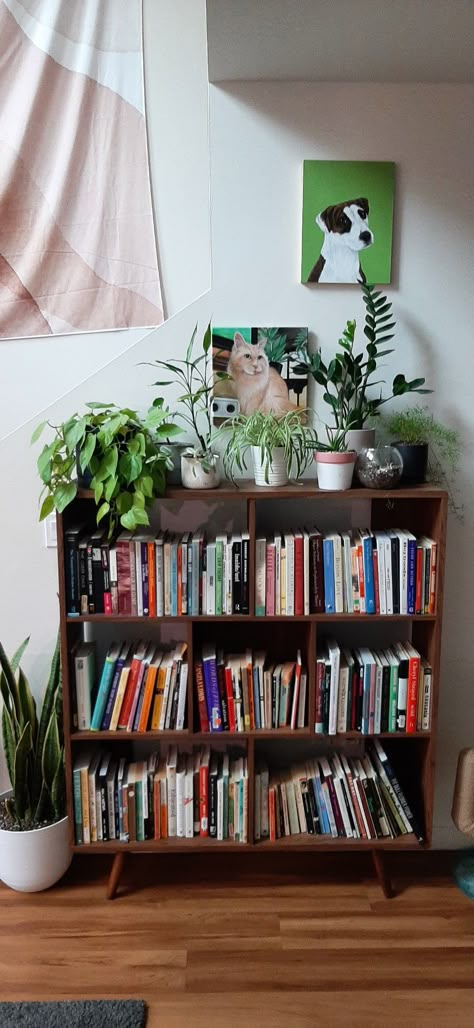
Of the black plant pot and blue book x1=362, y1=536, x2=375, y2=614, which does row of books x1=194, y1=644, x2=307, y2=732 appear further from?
the black plant pot

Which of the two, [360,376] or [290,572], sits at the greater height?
[360,376]

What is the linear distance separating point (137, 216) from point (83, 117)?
0.33 metres

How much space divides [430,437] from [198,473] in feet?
2.41

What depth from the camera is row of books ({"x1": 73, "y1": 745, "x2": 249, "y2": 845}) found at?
2.09 meters

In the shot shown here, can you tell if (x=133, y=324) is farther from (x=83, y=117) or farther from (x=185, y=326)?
(x=83, y=117)

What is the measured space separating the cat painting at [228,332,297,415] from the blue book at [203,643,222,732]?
744 millimetres

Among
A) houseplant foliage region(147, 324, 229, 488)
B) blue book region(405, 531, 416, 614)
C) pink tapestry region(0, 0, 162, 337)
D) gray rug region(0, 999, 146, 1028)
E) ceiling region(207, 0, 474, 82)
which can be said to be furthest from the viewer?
pink tapestry region(0, 0, 162, 337)

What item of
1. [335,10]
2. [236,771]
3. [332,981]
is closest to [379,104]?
[335,10]

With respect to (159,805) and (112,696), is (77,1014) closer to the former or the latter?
(159,805)

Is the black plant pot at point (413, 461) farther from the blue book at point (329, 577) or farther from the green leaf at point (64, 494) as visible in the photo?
the green leaf at point (64, 494)

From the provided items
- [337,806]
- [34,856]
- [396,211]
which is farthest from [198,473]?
[34,856]

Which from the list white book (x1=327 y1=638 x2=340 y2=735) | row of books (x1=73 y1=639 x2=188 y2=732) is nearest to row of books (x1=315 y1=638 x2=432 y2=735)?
white book (x1=327 y1=638 x2=340 y2=735)

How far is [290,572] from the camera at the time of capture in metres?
1.98

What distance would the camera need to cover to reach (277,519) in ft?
7.32
